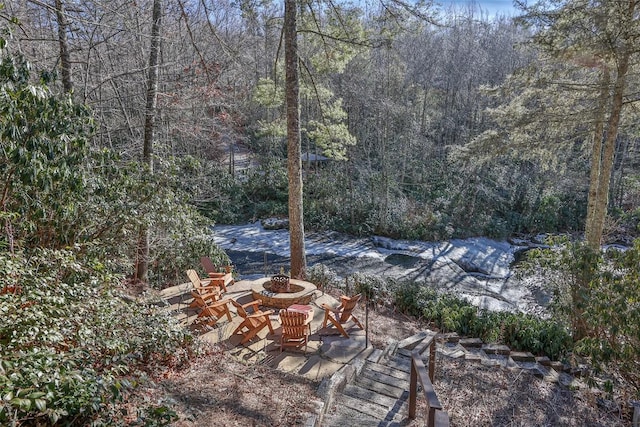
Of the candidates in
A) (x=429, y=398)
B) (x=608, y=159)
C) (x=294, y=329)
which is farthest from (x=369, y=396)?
(x=608, y=159)

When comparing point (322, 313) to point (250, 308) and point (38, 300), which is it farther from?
point (38, 300)

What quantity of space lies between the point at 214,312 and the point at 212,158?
14.9 metres

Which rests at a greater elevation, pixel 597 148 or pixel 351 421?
pixel 597 148

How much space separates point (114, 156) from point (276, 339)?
359cm

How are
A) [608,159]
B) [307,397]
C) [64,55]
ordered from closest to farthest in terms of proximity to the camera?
[307,397]
[64,55]
[608,159]

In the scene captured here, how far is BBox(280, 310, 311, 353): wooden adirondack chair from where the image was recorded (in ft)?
18.4

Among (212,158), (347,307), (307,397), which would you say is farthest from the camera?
(212,158)

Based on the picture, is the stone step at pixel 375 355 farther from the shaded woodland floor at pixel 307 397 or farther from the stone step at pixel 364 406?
the stone step at pixel 364 406

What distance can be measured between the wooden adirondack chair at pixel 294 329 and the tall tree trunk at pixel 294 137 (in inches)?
117

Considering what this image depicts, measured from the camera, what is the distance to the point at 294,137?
8.26m

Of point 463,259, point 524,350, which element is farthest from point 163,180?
point 463,259

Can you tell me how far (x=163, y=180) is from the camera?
667cm

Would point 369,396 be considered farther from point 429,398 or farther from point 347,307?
point 347,307

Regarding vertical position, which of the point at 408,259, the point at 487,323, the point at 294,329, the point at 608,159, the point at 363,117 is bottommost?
the point at 408,259
